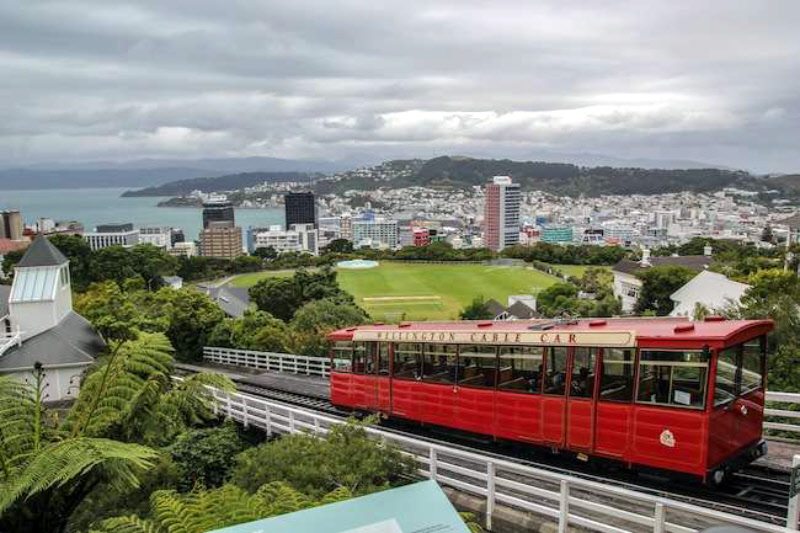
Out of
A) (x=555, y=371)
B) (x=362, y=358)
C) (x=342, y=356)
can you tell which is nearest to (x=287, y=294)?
(x=342, y=356)

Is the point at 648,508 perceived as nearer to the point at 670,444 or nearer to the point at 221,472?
the point at 670,444

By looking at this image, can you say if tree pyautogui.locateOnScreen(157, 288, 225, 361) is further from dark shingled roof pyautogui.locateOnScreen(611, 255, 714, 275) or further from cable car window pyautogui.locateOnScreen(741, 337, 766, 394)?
dark shingled roof pyautogui.locateOnScreen(611, 255, 714, 275)


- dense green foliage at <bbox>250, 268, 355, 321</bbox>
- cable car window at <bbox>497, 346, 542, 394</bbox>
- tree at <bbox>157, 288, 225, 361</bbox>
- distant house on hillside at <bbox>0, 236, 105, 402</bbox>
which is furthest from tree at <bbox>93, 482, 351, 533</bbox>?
dense green foliage at <bbox>250, 268, 355, 321</bbox>

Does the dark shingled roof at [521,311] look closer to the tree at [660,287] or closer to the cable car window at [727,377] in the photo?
the tree at [660,287]

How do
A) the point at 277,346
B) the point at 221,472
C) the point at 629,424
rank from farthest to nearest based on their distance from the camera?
the point at 277,346 < the point at 221,472 < the point at 629,424

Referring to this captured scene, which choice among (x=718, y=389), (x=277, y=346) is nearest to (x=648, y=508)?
(x=718, y=389)
